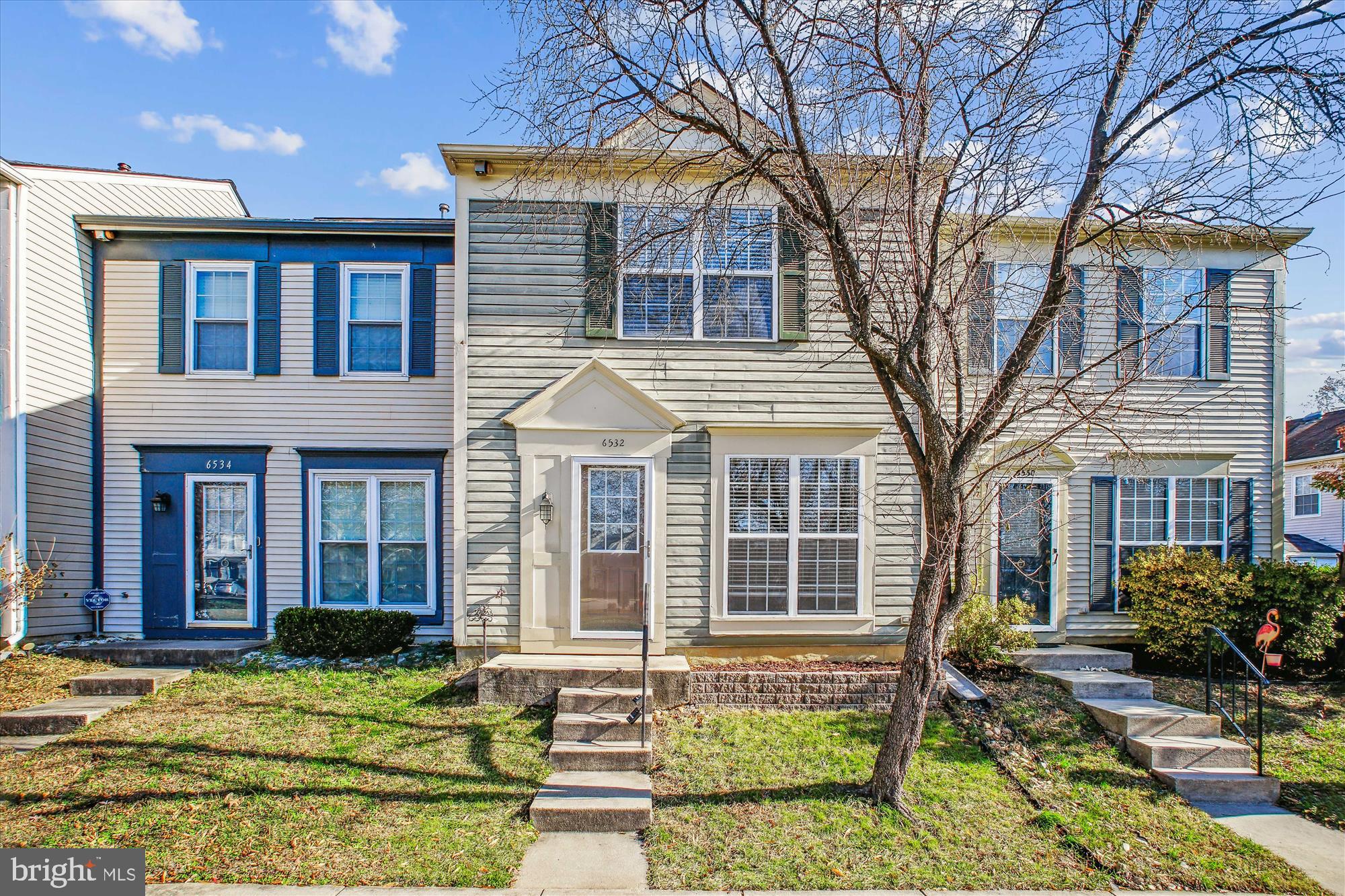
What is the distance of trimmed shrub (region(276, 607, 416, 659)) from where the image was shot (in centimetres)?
823

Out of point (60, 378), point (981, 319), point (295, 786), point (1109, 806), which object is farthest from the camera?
point (60, 378)

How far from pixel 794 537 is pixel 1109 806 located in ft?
12.6

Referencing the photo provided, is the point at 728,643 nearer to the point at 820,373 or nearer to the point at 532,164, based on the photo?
the point at 820,373

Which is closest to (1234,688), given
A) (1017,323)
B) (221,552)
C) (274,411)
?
(1017,323)

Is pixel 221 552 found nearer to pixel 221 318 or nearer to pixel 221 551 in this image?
pixel 221 551

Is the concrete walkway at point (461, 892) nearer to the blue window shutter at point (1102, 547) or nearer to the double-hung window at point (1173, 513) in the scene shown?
the blue window shutter at point (1102, 547)

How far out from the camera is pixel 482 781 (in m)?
5.49

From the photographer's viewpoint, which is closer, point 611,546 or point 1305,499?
point 611,546

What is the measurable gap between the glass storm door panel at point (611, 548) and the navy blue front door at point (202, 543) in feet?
15.8

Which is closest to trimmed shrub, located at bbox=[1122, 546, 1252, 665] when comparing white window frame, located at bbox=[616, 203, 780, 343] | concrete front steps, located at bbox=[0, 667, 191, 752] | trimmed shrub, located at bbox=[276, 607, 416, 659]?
white window frame, located at bbox=[616, 203, 780, 343]

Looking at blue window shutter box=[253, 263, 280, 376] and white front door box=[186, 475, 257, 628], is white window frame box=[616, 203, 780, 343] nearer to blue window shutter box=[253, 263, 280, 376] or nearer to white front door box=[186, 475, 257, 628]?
blue window shutter box=[253, 263, 280, 376]

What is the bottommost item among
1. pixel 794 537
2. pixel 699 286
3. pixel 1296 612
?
pixel 1296 612

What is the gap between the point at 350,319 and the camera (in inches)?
368

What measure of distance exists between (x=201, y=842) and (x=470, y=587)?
3.55 m
